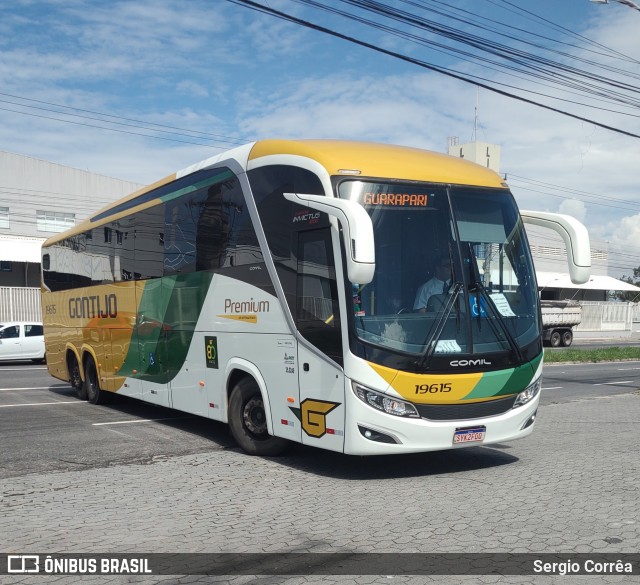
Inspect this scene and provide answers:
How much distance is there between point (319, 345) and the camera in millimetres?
8031

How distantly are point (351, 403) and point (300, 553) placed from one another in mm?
2190

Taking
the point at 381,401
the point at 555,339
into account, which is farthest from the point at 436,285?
the point at 555,339

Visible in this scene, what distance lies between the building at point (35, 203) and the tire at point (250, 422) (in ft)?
108

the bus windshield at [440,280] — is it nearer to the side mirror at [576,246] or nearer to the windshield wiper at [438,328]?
the windshield wiper at [438,328]

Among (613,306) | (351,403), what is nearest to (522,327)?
(351,403)

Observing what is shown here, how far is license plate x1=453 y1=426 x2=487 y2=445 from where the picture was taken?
7.92 meters

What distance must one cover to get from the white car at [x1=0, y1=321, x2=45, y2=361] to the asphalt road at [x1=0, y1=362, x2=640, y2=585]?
16.6 meters

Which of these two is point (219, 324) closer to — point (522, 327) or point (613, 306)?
point (522, 327)

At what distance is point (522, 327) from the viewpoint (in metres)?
8.51

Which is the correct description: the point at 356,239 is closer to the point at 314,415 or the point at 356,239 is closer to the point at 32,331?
the point at 314,415

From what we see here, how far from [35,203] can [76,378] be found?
31710 mm

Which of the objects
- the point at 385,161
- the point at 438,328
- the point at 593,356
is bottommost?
the point at 593,356

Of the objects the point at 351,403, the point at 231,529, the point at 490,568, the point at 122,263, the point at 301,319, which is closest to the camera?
the point at 490,568

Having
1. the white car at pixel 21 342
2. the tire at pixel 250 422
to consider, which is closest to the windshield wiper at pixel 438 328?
the tire at pixel 250 422
